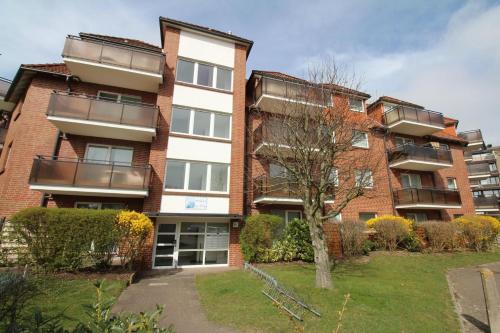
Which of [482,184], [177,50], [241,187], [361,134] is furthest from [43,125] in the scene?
[482,184]

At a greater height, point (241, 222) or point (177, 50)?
point (177, 50)

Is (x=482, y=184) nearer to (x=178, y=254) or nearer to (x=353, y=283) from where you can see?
(x=353, y=283)

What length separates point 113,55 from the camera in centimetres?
1354

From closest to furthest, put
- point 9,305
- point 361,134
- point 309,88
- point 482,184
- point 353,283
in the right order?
point 9,305, point 353,283, point 361,134, point 309,88, point 482,184

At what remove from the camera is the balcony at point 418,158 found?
1892 centimetres

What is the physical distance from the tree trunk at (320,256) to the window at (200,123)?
8117 mm

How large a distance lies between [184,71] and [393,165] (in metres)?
16.5

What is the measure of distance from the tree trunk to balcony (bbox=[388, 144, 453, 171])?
1376 centimetres

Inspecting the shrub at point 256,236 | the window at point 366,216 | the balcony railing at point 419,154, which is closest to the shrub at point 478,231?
the window at point 366,216

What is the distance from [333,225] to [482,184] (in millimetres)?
44428

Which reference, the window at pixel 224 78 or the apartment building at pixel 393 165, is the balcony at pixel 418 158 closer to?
the apartment building at pixel 393 165

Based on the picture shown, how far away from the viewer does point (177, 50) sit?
15.4 meters

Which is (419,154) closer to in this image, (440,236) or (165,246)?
(440,236)

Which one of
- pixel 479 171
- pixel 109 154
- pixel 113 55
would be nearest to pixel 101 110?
pixel 109 154
